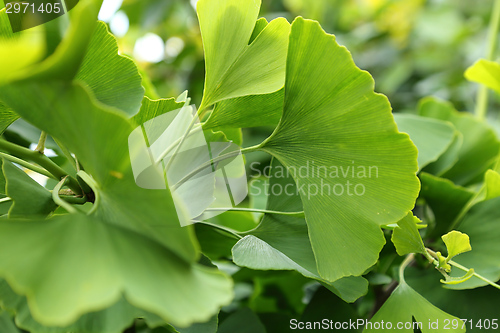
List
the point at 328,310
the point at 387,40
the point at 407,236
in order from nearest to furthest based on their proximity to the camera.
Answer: the point at 407,236 < the point at 328,310 < the point at 387,40

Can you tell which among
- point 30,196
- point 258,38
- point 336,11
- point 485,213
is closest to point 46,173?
point 30,196

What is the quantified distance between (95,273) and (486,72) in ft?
1.30

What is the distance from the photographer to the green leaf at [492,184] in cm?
34

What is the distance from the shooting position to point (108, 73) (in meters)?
0.27

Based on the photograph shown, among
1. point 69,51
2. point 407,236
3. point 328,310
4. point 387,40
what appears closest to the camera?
point 69,51

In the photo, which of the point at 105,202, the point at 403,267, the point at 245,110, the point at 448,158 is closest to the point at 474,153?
the point at 448,158

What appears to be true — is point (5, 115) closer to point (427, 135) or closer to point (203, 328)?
point (203, 328)

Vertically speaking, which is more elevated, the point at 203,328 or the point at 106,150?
the point at 106,150

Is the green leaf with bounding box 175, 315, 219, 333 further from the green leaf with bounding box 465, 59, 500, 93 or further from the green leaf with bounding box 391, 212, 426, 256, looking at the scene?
the green leaf with bounding box 465, 59, 500, 93

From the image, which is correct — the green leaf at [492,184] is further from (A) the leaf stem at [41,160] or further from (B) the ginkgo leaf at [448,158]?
(A) the leaf stem at [41,160]

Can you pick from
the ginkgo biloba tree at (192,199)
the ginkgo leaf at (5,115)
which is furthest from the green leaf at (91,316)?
the ginkgo leaf at (5,115)

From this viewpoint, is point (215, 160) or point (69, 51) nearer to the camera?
point (69, 51)

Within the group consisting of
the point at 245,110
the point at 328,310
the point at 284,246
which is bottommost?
the point at 328,310

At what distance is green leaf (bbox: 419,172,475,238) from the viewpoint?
1.26ft
